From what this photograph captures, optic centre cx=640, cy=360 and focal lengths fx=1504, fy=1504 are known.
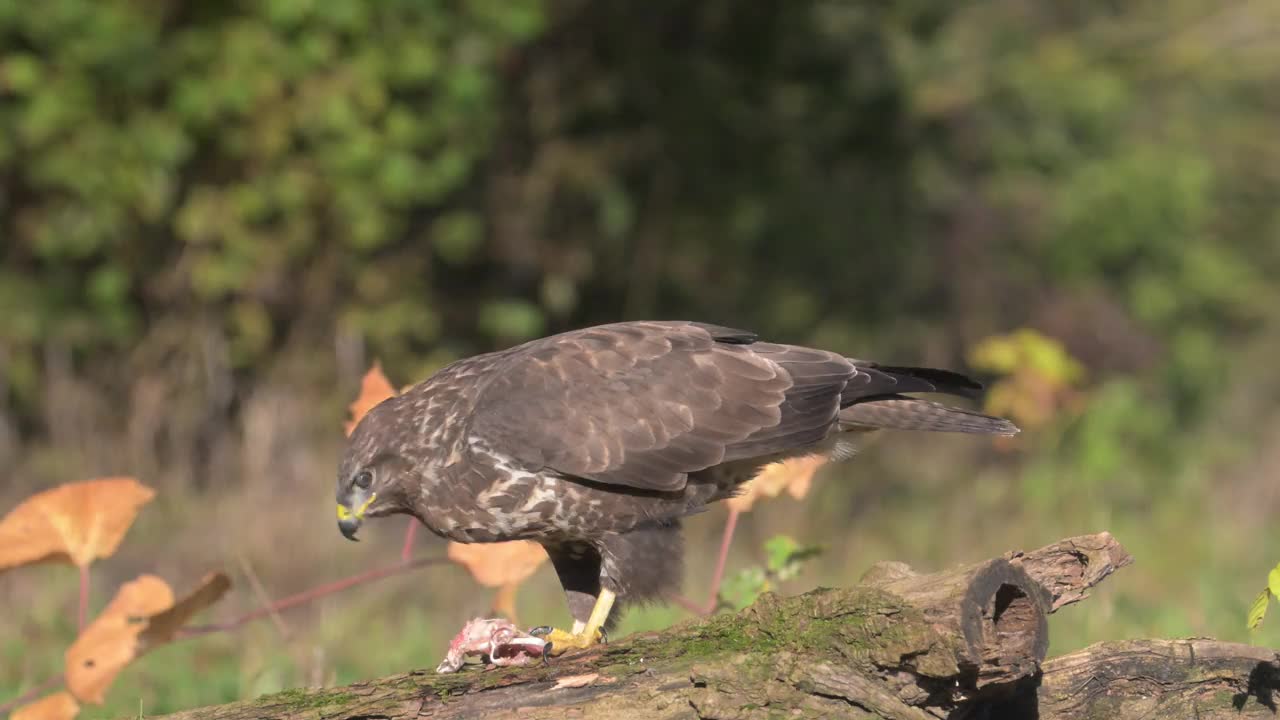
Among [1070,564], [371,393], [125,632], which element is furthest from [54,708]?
[1070,564]

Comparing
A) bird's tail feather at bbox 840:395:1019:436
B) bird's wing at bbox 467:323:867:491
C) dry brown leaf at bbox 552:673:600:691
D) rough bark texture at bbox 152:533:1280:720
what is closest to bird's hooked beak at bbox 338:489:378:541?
bird's wing at bbox 467:323:867:491

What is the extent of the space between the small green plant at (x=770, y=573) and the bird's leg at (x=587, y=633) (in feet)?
2.23

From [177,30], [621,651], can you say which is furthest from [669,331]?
[177,30]

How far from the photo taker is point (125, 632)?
4.09 meters

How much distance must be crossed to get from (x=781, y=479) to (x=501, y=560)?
2.82ft

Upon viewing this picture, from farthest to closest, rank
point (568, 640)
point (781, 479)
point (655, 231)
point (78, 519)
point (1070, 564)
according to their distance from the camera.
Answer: point (655, 231)
point (781, 479)
point (78, 519)
point (568, 640)
point (1070, 564)

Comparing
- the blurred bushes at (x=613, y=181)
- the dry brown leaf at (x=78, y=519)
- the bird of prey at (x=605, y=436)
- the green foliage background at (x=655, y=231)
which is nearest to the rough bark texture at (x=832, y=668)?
the bird of prey at (x=605, y=436)

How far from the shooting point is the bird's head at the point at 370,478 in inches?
155

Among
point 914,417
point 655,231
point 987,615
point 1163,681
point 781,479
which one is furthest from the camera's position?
point 655,231

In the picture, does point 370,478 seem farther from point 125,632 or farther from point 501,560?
point 125,632

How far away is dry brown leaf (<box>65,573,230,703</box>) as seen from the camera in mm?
4008

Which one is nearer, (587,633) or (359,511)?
(587,633)

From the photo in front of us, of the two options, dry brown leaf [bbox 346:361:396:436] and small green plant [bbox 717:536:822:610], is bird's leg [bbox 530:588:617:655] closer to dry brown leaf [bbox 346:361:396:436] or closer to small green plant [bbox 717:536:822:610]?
small green plant [bbox 717:536:822:610]

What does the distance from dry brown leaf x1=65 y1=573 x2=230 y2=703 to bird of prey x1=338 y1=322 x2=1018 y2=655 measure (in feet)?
1.74
